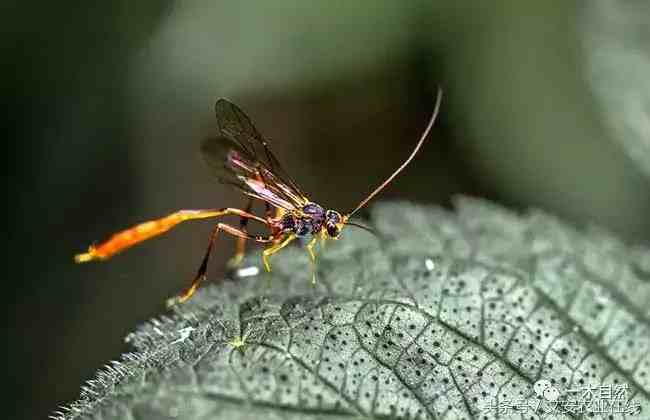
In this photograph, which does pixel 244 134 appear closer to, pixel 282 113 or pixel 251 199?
pixel 251 199

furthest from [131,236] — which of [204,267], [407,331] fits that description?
[407,331]

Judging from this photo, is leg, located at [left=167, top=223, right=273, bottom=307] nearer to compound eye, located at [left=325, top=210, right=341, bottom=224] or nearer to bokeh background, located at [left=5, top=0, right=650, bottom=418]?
compound eye, located at [left=325, top=210, right=341, bottom=224]

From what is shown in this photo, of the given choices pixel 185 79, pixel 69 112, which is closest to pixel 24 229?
pixel 69 112

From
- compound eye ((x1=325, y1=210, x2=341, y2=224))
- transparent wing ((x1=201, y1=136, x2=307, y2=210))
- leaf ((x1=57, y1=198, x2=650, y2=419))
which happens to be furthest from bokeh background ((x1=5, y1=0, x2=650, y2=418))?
compound eye ((x1=325, y1=210, x2=341, y2=224))

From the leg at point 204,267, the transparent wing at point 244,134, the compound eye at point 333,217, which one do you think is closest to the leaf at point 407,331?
the leg at point 204,267

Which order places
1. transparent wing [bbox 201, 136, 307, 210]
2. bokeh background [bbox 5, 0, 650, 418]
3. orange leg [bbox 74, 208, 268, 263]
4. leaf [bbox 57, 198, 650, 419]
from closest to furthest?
leaf [bbox 57, 198, 650, 419] < orange leg [bbox 74, 208, 268, 263] < transparent wing [bbox 201, 136, 307, 210] < bokeh background [bbox 5, 0, 650, 418]

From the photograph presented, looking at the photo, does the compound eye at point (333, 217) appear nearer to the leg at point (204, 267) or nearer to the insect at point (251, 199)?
the insect at point (251, 199)
